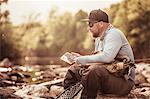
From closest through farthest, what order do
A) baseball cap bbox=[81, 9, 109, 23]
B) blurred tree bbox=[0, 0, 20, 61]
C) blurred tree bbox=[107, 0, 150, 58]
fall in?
baseball cap bbox=[81, 9, 109, 23], blurred tree bbox=[107, 0, 150, 58], blurred tree bbox=[0, 0, 20, 61]

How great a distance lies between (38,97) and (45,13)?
504cm

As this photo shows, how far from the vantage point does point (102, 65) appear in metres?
2.59

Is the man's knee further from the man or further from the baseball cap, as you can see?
the baseball cap

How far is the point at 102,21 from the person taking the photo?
274 centimetres

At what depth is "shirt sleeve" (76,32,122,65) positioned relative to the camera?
259 cm

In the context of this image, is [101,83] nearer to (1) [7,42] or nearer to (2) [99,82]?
(2) [99,82]

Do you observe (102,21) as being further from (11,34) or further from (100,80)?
(11,34)

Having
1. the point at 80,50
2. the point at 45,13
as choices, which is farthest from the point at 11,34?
the point at 80,50

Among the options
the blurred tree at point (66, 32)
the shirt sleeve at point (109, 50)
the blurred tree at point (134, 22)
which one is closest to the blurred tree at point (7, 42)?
the blurred tree at point (66, 32)

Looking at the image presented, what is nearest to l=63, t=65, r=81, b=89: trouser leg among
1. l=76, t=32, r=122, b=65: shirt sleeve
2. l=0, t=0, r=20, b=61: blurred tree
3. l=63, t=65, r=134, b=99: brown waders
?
l=63, t=65, r=134, b=99: brown waders

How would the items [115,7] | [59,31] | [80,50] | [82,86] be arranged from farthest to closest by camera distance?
[59,31] → [80,50] → [115,7] → [82,86]

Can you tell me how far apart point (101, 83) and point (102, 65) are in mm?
128

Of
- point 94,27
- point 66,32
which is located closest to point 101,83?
point 94,27

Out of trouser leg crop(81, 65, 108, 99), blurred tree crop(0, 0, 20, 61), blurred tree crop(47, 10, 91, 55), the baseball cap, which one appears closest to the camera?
trouser leg crop(81, 65, 108, 99)
